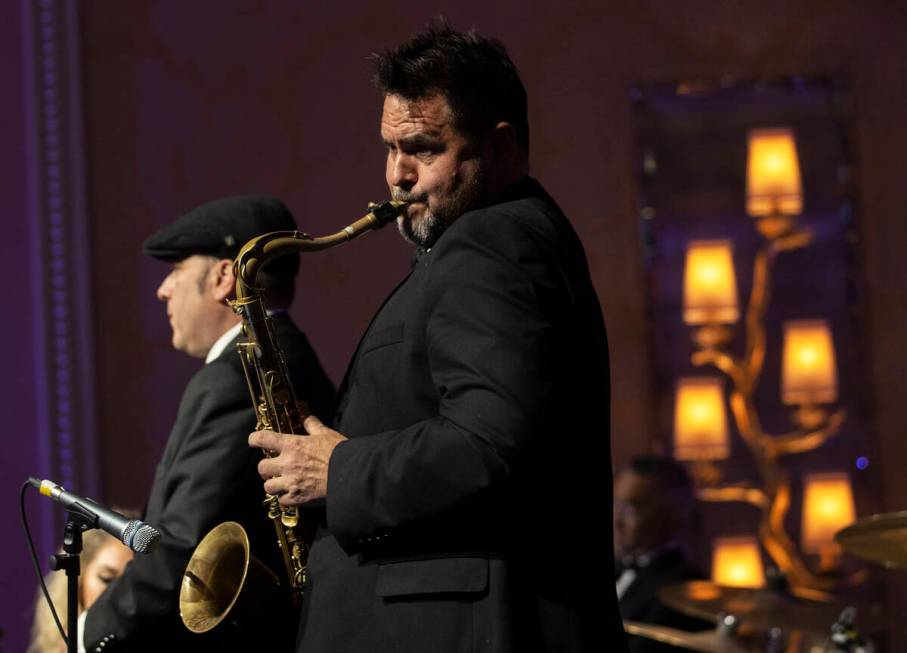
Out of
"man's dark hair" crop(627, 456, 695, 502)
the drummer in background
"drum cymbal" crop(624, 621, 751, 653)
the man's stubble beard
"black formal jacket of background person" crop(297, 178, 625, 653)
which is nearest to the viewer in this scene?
"black formal jacket of background person" crop(297, 178, 625, 653)

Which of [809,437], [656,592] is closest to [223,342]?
[656,592]

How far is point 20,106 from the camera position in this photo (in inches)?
193

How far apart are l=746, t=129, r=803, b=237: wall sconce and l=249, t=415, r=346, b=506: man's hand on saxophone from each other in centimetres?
338

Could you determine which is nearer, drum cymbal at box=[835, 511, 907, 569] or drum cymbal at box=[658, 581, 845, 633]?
drum cymbal at box=[835, 511, 907, 569]

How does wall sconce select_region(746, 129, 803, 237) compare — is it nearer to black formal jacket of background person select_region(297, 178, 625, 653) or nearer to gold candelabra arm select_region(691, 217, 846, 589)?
gold candelabra arm select_region(691, 217, 846, 589)

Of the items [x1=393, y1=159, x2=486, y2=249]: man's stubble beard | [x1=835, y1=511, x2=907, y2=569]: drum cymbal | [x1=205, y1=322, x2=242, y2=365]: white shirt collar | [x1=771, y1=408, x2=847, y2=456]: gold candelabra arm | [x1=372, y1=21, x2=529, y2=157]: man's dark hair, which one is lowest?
[x1=771, y1=408, x2=847, y2=456]: gold candelabra arm

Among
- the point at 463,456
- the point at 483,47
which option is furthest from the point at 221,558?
the point at 483,47

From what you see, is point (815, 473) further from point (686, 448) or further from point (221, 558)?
point (221, 558)

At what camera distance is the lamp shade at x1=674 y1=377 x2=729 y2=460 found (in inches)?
202

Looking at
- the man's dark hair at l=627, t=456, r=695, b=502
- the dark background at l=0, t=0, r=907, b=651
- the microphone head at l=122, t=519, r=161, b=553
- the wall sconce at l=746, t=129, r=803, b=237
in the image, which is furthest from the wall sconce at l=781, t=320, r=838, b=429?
the microphone head at l=122, t=519, r=161, b=553

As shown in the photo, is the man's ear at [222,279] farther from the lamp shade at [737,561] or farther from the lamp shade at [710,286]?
the lamp shade at [737,561]

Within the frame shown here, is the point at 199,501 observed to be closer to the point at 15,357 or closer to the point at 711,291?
the point at 15,357

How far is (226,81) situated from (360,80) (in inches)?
18.8

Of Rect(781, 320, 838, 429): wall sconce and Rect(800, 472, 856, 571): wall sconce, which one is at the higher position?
Rect(781, 320, 838, 429): wall sconce
